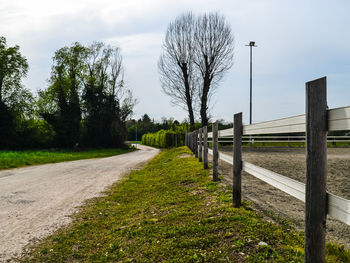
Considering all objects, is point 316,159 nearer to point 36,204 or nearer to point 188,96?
point 36,204

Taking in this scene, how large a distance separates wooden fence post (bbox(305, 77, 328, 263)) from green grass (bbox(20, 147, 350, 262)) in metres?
0.59

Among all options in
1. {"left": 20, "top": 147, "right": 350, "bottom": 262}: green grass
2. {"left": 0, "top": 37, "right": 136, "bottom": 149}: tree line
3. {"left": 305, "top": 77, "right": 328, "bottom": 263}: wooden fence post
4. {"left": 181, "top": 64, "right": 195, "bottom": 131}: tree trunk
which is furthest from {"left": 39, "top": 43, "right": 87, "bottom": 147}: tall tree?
{"left": 305, "top": 77, "right": 328, "bottom": 263}: wooden fence post

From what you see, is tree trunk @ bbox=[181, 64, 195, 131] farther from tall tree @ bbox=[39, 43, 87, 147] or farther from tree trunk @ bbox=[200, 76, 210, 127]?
tall tree @ bbox=[39, 43, 87, 147]

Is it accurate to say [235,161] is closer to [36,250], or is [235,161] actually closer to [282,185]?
[282,185]

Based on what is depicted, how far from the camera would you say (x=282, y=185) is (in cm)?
286

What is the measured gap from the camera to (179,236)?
11.9ft

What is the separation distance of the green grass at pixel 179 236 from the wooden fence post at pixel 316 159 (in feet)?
1.93

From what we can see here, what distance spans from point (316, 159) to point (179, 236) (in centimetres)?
208

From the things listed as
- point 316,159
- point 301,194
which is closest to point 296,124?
point 316,159

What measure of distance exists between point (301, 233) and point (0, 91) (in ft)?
111

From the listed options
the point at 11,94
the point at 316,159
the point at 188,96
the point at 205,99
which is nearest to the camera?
the point at 316,159

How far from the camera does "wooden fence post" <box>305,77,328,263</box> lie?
217cm

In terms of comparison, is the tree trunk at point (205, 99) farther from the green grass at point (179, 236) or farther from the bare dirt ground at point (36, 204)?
the green grass at point (179, 236)

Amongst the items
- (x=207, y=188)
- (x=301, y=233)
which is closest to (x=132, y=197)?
(x=207, y=188)
